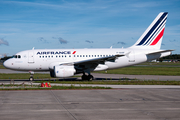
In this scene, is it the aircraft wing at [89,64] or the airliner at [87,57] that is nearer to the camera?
the aircraft wing at [89,64]

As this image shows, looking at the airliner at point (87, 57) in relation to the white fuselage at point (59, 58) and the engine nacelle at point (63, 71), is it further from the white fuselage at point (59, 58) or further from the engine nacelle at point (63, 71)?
the engine nacelle at point (63, 71)

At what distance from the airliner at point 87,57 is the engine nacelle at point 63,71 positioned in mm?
1280

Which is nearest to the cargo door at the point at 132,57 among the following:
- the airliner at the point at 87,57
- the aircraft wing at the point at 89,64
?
the airliner at the point at 87,57

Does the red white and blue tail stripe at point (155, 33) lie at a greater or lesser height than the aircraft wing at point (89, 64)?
greater

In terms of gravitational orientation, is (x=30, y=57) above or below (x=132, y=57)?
above

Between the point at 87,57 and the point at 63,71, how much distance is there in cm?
457

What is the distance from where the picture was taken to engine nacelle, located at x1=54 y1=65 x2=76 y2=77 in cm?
2606

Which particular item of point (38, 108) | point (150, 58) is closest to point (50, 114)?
point (38, 108)

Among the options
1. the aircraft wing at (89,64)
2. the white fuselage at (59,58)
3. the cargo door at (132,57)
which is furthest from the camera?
the cargo door at (132,57)

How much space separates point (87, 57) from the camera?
29422mm

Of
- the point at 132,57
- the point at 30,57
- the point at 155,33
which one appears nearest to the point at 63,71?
→ the point at 30,57

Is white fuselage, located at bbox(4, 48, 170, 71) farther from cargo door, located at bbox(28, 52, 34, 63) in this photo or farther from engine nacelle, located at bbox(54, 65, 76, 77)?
engine nacelle, located at bbox(54, 65, 76, 77)

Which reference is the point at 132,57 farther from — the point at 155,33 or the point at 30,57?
the point at 30,57

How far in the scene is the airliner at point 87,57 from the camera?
28.6 meters
